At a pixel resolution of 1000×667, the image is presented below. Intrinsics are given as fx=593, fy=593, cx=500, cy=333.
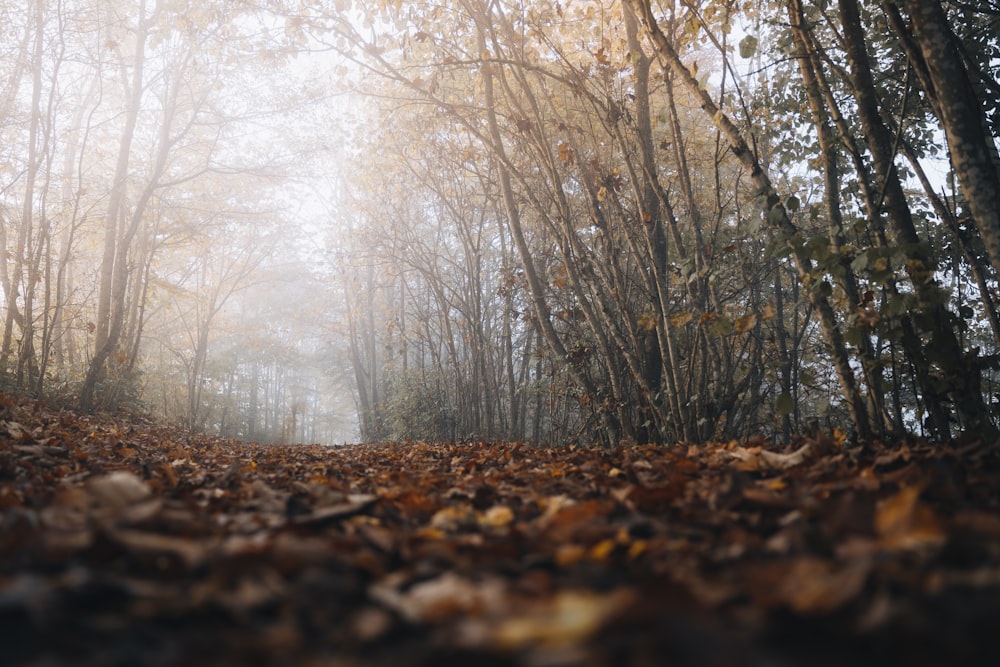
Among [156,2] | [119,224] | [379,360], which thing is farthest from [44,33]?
[379,360]

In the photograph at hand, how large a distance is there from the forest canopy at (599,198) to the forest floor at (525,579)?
1643mm

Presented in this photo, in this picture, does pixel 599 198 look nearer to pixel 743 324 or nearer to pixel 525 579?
pixel 743 324

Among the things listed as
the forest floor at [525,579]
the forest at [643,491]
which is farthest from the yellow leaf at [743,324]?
the forest floor at [525,579]

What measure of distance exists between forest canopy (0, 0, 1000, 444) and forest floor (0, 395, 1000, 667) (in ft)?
5.39

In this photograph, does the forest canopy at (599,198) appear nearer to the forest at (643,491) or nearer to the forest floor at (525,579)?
the forest at (643,491)

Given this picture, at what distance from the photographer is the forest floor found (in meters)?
0.67

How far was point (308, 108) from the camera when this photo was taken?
12.9 metres

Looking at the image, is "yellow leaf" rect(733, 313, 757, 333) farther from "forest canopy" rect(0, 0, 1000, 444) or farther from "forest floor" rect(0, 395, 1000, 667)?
"forest floor" rect(0, 395, 1000, 667)

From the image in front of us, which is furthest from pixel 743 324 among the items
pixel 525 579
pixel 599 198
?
pixel 525 579

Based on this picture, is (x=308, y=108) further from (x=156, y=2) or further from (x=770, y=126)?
(x=770, y=126)

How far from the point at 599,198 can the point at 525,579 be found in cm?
355

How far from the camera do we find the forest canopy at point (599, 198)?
9.60 feet

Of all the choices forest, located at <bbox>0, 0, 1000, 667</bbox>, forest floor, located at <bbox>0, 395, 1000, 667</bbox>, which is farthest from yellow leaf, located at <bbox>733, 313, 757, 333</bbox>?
forest floor, located at <bbox>0, 395, 1000, 667</bbox>

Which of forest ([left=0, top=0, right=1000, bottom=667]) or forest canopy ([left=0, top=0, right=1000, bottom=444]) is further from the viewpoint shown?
forest canopy ([left=0, top=0, right=1000, bottom=444])
